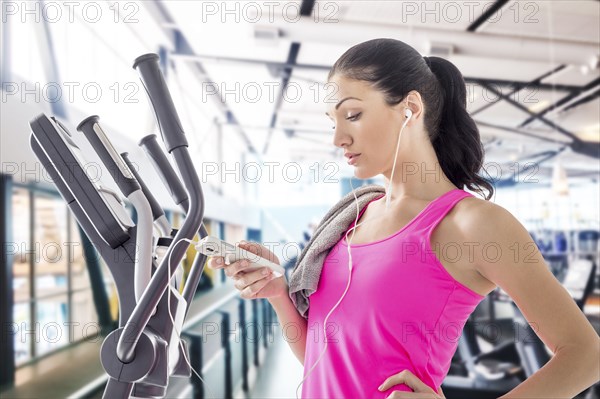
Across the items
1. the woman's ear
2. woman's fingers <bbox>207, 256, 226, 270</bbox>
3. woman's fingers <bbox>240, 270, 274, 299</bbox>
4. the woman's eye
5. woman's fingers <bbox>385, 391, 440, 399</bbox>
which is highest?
the woman's ear

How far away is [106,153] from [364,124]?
0.48 meters

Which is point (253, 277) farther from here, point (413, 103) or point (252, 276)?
point (413, 103)

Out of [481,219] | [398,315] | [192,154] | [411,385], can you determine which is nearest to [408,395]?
[411,385]

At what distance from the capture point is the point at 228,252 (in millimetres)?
860

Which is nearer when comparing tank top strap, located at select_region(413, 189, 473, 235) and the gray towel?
tank top strap, located at select_region(413, 189, 473, 235)

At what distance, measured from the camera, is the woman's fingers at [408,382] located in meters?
0.90

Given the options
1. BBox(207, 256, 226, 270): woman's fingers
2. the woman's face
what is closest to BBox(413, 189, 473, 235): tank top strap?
the woman's face

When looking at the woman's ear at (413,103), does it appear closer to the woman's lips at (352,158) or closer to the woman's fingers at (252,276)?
the woman's lips at (352,158)

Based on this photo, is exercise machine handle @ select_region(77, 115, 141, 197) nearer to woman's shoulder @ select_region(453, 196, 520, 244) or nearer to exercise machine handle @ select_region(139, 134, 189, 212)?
exercise machine handle @ select_region(139, 134, 189, 212)

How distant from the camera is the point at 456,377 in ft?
13.3

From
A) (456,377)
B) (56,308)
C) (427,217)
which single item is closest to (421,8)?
(456,377)

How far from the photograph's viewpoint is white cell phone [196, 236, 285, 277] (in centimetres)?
80

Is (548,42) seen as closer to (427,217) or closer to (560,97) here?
(560,97)

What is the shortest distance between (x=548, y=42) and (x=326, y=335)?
3.76m
